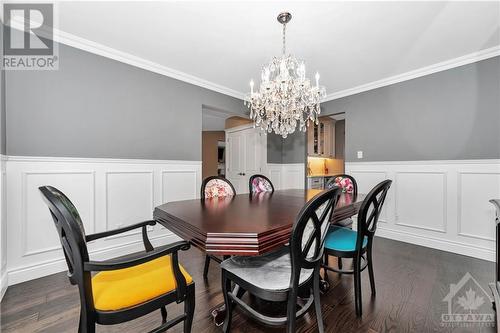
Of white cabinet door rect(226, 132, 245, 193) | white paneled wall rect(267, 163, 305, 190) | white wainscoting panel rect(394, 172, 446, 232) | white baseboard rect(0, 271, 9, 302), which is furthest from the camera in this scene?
white cabinet door rect(226, 132, 245, 193)

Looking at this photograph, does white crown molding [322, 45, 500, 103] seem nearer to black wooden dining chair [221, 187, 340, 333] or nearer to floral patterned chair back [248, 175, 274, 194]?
floral patterned chair back [248, 175, 274, 194]

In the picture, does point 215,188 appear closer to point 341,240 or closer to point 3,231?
point 341,240

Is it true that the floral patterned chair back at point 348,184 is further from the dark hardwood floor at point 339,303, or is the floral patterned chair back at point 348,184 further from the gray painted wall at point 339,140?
the gray painted wall at point 339,140

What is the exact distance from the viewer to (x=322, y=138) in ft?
17.1

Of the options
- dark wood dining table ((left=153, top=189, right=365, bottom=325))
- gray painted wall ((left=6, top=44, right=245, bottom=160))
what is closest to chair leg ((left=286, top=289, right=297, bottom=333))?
dark wood dining table ((left=153, top=189, right=365, bottom=325))

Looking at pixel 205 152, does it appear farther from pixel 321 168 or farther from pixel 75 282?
pixel 75 282

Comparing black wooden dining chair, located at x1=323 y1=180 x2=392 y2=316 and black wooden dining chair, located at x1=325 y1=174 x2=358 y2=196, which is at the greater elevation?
black wooden dining chair, located at x1=325 y1=174 x2=358 y2=196

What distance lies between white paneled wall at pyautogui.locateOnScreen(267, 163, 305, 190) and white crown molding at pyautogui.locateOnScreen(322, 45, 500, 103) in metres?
1.63

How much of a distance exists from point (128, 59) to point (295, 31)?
2010 mm

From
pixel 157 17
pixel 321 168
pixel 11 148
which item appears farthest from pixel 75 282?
pixel 321 168

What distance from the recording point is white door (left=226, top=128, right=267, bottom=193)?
4828 millimetres

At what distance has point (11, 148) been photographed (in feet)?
6.62

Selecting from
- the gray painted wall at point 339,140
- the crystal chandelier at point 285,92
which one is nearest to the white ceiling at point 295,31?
the crystal chandelier at point 285,92

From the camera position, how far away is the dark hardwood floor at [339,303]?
147 centimetres
